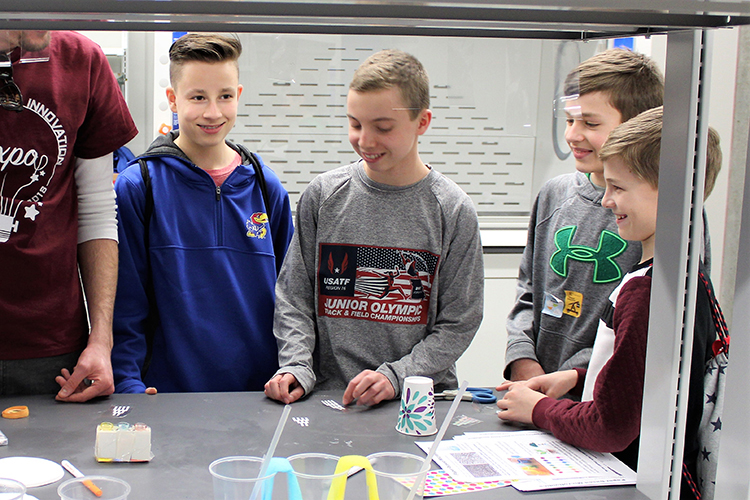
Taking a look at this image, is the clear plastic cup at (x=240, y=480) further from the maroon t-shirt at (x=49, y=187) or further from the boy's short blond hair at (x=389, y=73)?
the boy's short blond hair at (x=389, y=73)

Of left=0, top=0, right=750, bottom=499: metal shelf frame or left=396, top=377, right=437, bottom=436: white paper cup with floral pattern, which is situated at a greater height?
left=0, top=0, right=750, bottom=499: metal shelf frame

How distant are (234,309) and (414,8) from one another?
3.83ft

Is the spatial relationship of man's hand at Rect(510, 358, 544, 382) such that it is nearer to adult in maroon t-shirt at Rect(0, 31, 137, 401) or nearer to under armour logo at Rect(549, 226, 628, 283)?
under armour logo at Rect(549, 226, 628, 283)

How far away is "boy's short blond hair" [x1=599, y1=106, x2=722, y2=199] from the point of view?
1077mm

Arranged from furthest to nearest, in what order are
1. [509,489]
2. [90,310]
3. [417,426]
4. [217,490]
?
[90,310] < [417,426] < [509,489] < [217,490]

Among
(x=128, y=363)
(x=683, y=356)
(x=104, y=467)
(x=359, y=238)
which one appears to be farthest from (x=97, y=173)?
(x=683, y=356)

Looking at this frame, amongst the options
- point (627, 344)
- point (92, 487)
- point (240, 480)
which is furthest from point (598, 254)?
point (92, 487)

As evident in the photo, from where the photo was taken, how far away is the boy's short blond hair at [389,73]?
1478 mm

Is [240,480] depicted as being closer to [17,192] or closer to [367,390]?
[367,390]

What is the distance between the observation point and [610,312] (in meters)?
1.17

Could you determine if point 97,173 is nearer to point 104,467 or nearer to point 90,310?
point 90,310

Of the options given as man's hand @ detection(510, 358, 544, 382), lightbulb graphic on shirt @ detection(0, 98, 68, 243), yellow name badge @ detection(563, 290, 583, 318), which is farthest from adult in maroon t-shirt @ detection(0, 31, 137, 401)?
yellow name badge @ detection(563, 290, 583, 318)

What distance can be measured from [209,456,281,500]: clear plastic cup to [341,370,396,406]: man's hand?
1.53 ft

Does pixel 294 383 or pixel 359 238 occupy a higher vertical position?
pixel 359 238
